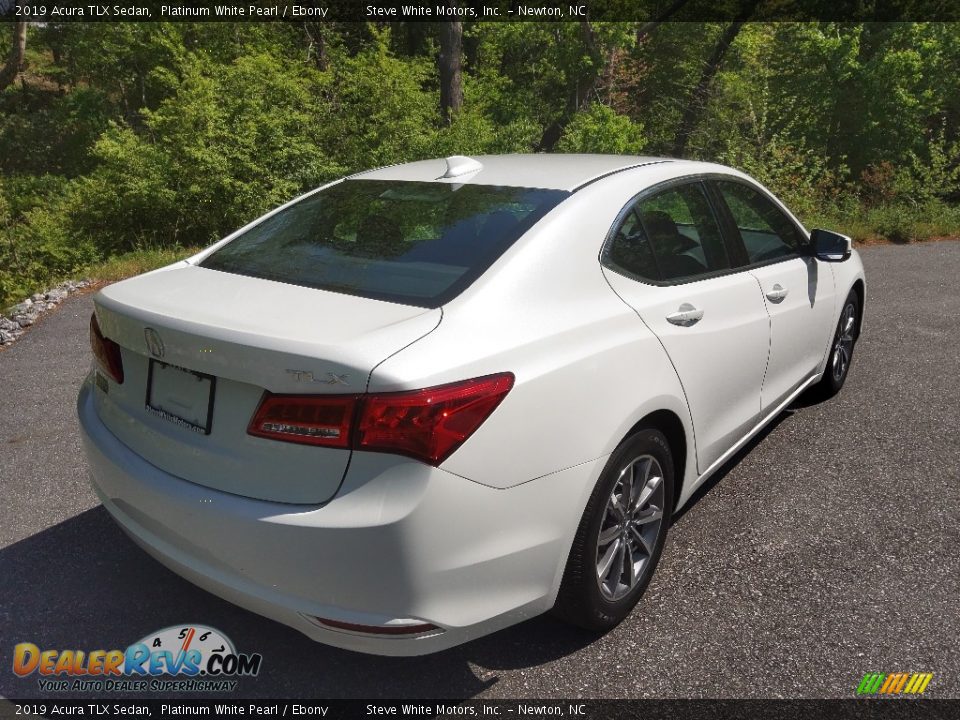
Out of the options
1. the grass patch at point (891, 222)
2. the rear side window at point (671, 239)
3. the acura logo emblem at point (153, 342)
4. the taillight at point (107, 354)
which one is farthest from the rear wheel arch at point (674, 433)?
the grass patch at point (891, 222)

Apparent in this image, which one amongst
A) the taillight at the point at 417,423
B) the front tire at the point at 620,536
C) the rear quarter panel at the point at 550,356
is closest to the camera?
the taillight at the point at 417,423

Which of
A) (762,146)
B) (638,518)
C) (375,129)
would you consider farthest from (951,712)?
(762,146)

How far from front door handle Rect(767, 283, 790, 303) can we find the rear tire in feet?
3.90

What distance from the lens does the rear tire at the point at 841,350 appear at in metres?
4.85

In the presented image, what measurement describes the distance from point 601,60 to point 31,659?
73.2 ft

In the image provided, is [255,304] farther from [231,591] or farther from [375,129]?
[375,129]

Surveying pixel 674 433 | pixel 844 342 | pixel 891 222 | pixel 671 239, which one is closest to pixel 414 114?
pixel 891 222

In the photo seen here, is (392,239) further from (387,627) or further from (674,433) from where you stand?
(387,627)

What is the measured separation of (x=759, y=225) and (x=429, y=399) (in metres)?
2.67

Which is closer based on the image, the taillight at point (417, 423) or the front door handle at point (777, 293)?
the taillight at point (417, 423)

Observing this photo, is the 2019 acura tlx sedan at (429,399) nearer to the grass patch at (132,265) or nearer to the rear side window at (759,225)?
the rear side window at (759,225)

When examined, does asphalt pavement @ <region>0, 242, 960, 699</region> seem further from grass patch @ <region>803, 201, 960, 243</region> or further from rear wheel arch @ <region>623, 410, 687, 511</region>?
grass patch @ <region>803, 201, 960, 243</region>

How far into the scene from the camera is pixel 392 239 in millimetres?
2807

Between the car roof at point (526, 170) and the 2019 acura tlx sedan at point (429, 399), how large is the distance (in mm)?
26
